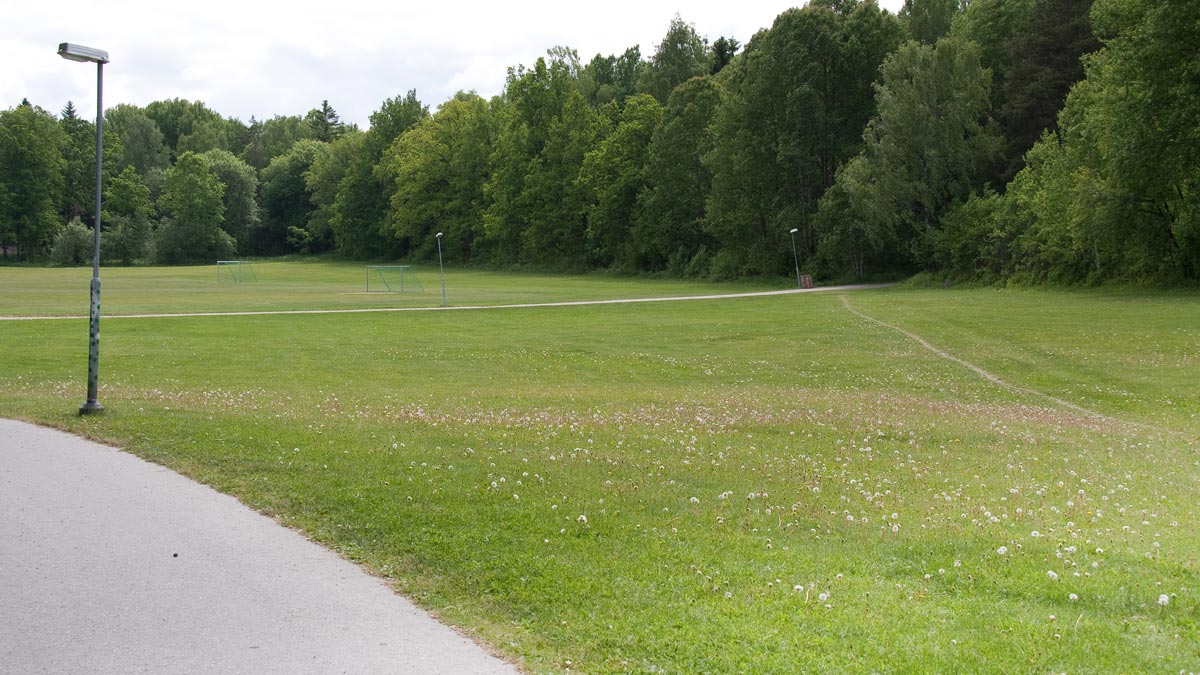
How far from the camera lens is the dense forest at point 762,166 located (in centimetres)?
5384

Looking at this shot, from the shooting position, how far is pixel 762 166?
81.4 m

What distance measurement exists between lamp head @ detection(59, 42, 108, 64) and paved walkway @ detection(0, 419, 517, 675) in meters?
7.10

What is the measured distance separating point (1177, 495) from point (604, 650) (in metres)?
7.62

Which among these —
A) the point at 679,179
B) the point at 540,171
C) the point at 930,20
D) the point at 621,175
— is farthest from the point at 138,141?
the point at 930,20

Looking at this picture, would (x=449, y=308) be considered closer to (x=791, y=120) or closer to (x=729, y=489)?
(x=791, y=120)

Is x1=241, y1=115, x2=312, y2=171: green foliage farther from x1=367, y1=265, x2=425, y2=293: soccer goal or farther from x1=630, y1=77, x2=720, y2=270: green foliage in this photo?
x1=630, y1=77, x2=720, y2=270: green foliage

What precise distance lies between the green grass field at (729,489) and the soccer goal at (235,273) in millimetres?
65490

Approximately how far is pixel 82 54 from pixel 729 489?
1138 cm

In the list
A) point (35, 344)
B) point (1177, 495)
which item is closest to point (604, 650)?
point (1177, 495)

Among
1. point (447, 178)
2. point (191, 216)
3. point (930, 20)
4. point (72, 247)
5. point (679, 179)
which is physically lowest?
point (72, 247)

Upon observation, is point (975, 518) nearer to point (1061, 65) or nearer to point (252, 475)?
point (252, 475)

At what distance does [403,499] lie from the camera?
959 cm

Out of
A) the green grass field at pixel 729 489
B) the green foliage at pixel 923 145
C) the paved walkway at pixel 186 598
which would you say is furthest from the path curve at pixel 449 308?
the paved walkway at pixel 186 598

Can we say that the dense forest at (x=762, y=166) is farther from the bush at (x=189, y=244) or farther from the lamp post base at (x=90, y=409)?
the lamp post base at (x=90, y=409)
